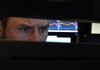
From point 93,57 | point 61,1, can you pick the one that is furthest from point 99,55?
point 61,1

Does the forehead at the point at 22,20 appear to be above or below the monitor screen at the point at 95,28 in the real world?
above

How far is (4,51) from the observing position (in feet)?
1.24

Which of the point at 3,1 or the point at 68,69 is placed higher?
the point at 3,1

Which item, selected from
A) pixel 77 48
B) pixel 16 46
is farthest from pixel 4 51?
pixel 77 48

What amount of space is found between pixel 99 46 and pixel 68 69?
7 cm

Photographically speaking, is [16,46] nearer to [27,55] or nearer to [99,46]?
[27,55]

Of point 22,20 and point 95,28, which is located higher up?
point 22,20

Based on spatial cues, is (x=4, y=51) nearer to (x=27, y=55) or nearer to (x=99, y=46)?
(x=27, y=55)

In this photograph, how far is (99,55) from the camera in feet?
1.32

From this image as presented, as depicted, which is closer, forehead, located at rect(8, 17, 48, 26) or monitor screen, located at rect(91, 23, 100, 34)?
forehead, located at rect(8, 17, 48, 26)

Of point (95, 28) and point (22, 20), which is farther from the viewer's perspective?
point (95, 28)

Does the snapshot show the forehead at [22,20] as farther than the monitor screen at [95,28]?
No

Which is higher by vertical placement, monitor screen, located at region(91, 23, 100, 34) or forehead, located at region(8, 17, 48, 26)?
forehead, located at region(8, 17, 48, 26)

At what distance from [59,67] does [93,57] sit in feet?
0.21
